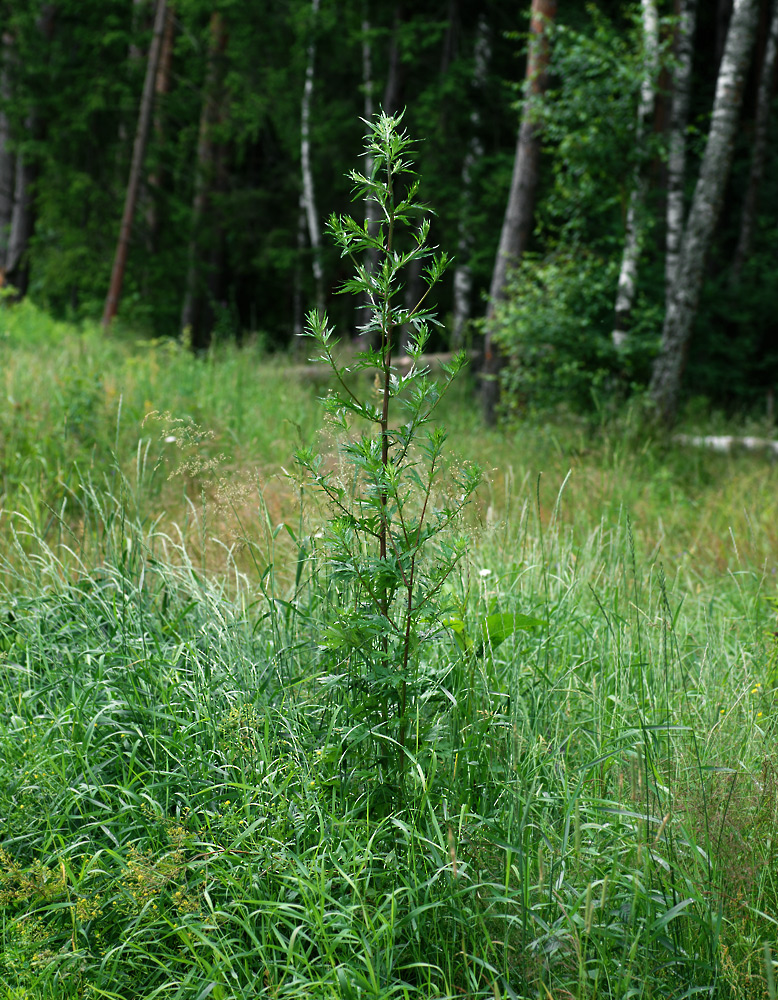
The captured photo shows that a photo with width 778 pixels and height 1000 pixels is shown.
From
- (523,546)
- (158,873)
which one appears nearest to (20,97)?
(523,546)

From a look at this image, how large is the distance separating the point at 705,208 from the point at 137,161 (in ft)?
32.4

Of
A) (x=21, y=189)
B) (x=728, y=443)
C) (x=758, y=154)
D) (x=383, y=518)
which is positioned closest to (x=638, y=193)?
(x=728, y=443)

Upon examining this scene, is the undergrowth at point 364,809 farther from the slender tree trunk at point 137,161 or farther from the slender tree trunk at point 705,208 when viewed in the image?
the slender tree trunk at point 137,161

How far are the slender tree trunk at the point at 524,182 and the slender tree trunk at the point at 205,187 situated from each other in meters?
6.71

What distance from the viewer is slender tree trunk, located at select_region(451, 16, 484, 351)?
14625mm

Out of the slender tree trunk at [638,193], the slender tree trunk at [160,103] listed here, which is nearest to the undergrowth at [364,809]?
the slender tree trunk at [638,193]

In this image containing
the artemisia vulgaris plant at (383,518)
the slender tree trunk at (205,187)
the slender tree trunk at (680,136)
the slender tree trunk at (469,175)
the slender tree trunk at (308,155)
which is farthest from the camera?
the slender tree trunk at (308,155)

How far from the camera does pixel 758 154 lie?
1595 centimetres

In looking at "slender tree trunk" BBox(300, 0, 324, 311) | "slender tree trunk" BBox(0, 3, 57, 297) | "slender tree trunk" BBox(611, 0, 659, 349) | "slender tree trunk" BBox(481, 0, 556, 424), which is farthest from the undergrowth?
"slender tree trunk" BBox(0, 3, 57, 297)

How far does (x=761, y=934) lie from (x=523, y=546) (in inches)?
74.0

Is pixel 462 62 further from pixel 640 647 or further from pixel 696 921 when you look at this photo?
pixel 696 921

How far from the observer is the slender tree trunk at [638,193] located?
8414mm

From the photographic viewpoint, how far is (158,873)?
5.96 feet

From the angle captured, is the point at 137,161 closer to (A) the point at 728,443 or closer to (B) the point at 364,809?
(A) the point at 728,443
